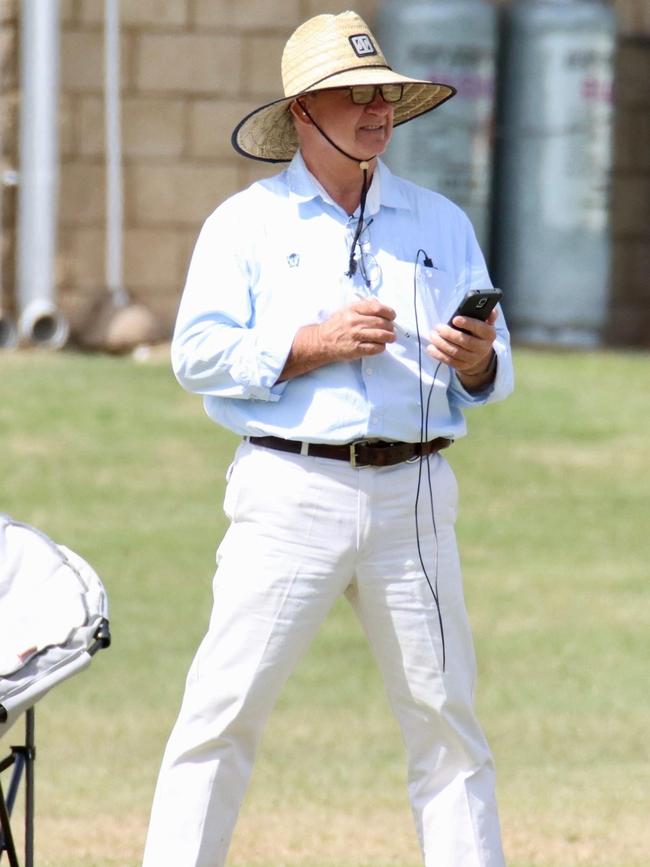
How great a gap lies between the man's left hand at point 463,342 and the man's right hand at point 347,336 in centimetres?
11

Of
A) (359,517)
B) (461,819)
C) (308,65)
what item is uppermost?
(308,65)

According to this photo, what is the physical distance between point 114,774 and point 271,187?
9.48ft

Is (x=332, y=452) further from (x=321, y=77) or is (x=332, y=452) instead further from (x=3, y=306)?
(x=3, y=306)

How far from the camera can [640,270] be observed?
1498 centimetres

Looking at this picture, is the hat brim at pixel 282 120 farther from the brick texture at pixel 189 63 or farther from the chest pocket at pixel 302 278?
the brick texture at pixel 189 63

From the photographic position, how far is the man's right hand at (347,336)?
13.1ft

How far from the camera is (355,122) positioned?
4.25 m

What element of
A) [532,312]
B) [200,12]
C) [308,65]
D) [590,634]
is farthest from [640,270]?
[308,65]

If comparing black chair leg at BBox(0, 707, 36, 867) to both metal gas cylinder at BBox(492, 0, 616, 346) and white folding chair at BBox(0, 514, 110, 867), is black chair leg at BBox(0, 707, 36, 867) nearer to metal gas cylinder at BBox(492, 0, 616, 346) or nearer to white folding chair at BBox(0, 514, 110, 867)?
white folding chair at BBox(0, 514, 110, 867)

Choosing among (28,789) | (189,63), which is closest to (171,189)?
(189,63)

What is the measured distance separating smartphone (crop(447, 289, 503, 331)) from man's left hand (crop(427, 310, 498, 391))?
0.6 inches

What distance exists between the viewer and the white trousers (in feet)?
13.6

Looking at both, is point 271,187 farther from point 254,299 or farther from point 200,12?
point 200,12

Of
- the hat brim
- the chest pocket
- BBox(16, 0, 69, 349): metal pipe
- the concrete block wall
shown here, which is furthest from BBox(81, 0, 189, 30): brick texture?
the chest pocket
